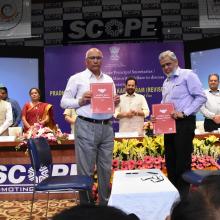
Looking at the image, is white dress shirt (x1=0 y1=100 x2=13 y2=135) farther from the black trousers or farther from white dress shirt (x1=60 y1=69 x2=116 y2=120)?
the black trousers

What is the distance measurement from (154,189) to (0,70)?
6353 millimetres

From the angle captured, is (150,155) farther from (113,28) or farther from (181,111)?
(113,28)

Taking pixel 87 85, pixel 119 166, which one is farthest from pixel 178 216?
pixel 119 166

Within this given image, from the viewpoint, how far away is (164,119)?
3035mm

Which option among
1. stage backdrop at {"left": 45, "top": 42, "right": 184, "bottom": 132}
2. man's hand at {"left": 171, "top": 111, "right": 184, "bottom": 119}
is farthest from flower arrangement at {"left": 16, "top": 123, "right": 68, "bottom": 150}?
stage backdrop at {"left": 45, "top": 42, "right": 184, "bottom": 132}

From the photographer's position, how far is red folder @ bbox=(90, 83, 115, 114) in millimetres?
3002

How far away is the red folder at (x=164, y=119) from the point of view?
9.84 ft

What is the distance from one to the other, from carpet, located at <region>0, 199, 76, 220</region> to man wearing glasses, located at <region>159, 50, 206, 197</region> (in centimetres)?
89

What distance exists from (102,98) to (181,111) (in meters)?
0.62

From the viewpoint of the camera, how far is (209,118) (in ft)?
17.1

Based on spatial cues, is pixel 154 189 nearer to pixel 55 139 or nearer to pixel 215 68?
pixel 55 139

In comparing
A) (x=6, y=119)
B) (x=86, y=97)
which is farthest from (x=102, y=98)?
(x=6, y=119)

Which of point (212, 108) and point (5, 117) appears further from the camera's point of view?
point (5, 117)

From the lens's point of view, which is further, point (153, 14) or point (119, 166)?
point (153, 14)
